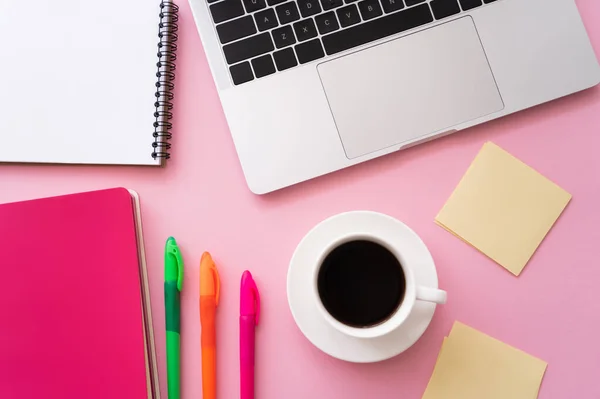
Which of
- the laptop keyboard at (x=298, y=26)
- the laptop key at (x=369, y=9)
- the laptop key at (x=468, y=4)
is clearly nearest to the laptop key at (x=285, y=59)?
the laptop keyboard at (x=298, y=26)

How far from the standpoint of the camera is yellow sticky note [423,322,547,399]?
635 mm

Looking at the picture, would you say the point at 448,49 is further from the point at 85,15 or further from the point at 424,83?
the point at 85,15

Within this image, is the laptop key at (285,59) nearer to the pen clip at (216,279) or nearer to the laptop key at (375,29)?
the laptop key at (375,29)

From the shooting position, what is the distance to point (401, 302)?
22.8 inches

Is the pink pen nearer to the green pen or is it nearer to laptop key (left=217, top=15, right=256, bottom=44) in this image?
the green pen

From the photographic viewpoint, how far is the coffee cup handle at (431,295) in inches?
21.2

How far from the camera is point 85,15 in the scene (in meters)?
0.67

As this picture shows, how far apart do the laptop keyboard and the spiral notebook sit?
96 millimetres

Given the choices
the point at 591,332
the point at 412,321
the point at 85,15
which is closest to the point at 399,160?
the point at 412,321

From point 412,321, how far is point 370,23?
371 mm

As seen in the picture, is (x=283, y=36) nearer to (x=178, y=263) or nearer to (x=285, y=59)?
(x=285, y=59)

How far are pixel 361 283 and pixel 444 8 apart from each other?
362mm

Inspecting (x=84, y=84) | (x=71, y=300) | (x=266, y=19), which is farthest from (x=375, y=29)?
(x=71, y=300)

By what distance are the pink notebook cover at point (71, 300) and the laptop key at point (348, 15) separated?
0.35 m
